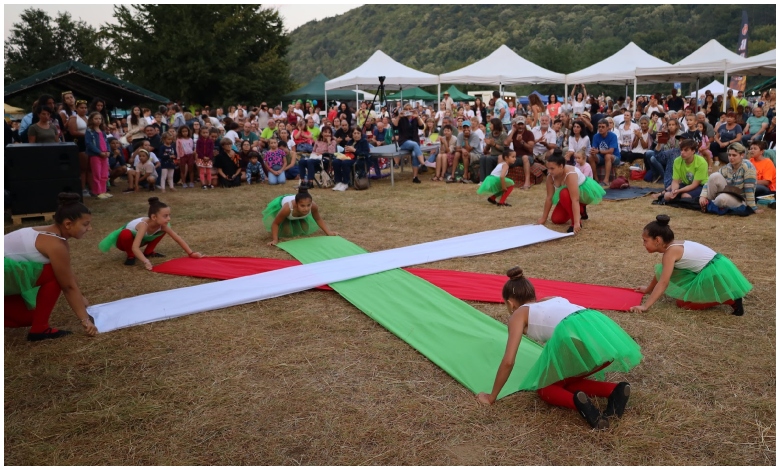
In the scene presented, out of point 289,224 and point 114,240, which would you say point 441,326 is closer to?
point 289,224

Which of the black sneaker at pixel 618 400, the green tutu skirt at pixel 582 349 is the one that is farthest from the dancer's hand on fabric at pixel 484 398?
the black sneaker at pixel 618 400

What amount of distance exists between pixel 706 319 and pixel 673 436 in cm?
150

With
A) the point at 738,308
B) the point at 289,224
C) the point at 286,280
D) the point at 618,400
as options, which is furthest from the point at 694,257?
the point at 289,224

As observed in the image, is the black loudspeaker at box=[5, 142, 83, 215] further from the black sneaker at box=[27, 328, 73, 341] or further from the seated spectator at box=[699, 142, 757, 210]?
the seated spectator at box=[699, 142, 757, 210]

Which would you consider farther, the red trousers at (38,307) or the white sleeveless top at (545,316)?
the red trousers at (38,307)

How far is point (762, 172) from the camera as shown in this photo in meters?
7.27

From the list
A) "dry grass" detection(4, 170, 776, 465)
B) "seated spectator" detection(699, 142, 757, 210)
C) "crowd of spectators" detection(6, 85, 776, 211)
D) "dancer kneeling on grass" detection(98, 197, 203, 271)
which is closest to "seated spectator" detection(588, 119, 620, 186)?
"crowd of spectators" detection(6, 85, 776, 211)

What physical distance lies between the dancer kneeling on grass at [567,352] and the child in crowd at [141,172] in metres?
8.68

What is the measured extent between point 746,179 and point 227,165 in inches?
308

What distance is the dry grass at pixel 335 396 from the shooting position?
2.45m

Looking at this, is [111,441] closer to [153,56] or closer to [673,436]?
[673,436]

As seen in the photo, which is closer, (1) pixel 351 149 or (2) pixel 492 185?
(2) pixel 492 185

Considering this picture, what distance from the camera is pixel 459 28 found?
5272 centimetres

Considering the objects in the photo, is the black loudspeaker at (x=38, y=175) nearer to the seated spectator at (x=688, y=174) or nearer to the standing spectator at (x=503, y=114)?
the seated spectator at (x=688, y=174)
